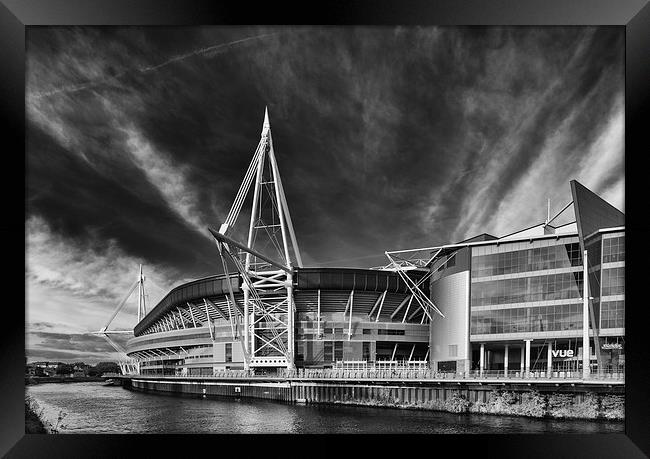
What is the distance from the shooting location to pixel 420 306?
195 feet

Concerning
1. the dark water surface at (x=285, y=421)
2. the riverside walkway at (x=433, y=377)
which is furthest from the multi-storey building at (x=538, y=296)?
the dark water surface at (x=285, y=421)

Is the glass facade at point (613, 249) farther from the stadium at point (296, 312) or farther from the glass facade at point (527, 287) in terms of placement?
the stadium at point (296, 312)

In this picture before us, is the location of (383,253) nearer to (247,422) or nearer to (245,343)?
(245,343)

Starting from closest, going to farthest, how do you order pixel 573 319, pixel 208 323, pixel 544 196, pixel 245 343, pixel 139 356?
pixel 573 319 < pixel 544 196 < pixel 245 343 < pixel 208 323 < pixel 139 356

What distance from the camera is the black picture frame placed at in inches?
606

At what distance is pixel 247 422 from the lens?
33125mm

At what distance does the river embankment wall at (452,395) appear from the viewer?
101 feet

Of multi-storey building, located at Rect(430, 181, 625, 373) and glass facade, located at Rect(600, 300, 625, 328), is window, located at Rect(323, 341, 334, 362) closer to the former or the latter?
multi-storey building, located at Rect(430, 181, 625, 373)

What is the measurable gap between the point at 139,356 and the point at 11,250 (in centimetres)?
7676

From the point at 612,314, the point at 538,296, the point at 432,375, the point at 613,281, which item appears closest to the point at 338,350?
the point at 432,375

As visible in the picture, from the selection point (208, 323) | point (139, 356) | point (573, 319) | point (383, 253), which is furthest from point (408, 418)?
point (139, 356)
